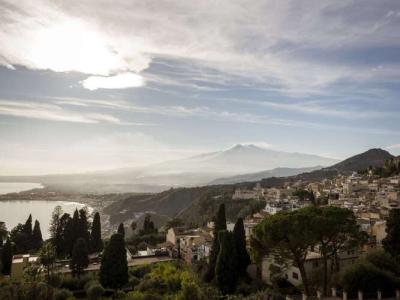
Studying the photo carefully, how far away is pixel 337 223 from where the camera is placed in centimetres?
1670

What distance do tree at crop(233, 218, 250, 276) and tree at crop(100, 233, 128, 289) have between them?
627 cm

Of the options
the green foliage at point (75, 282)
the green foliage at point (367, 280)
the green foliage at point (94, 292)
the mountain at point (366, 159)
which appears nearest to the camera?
the green foliage at point (367, 280)

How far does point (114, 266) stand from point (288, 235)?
9.23m

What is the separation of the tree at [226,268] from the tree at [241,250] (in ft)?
3.93

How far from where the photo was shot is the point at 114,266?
20109mm

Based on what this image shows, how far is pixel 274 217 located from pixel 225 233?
14.8 ft

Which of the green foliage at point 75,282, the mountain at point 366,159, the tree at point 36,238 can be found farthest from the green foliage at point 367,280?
the mountain at point 366,159

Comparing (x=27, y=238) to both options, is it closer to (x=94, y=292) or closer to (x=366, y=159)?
(x=94, y=292)

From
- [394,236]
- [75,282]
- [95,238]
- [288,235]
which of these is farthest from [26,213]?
[394,236]

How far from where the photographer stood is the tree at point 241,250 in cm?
2181

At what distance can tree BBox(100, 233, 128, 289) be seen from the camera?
19969 mm

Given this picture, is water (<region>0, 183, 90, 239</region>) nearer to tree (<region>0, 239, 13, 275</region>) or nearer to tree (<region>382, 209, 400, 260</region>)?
tree (<region>0, 239, 13, 275</region>)

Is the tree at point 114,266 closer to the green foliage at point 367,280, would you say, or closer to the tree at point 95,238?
the green foliage at point 367,280

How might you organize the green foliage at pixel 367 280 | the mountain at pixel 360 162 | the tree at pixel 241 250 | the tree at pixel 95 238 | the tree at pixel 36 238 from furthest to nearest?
1. the mountain at pixel 360 162
2. the tree at pixel 36 238
3. the tree at pixel 95 238
4. the tree at pixel 241 250
5. the green foliage at pixel 367 280
